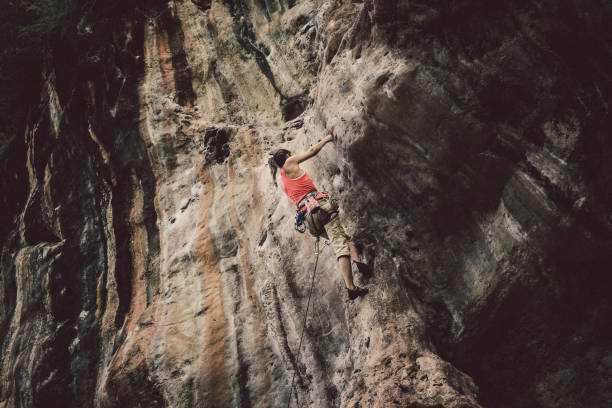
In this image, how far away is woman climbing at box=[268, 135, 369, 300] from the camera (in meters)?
5.82

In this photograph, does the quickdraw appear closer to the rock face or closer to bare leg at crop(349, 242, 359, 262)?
the rock face

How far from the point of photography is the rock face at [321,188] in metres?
4.69

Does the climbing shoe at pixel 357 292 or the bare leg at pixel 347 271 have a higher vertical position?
the bare leg at pixel 347 271

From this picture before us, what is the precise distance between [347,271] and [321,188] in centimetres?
165

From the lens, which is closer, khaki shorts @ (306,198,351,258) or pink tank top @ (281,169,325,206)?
khaki shorts @ (306,198,351,258)

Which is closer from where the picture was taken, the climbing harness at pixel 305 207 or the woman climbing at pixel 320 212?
the woman climbing at pixel 320 212

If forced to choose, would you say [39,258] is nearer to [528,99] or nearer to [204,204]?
[204,204]

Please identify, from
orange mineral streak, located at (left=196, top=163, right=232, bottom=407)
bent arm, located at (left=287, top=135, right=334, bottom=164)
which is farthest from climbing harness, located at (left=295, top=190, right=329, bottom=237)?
orange mineral streak, located at (left=196, top=163, right=232, bottom=407)

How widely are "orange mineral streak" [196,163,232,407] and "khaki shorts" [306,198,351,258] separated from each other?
8.37 feet

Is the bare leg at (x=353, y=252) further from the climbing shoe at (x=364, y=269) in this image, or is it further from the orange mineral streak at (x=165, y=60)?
the orange mineral streak at (x=165, y=60)

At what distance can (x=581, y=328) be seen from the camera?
518 centimetres

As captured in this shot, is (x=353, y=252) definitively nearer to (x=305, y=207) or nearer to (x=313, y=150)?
(x=305, y=207)

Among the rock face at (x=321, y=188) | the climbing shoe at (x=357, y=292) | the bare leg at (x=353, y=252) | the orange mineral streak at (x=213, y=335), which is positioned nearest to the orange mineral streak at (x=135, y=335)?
the rock face at (x=321, y=188)

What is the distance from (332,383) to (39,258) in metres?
8.18
